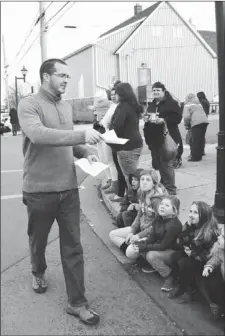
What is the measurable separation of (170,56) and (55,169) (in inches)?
1059

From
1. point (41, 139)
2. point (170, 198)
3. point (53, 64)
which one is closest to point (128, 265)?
point (170, 198)

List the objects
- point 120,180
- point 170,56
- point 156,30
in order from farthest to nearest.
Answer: point 170,56
point 156,30
point 120,180

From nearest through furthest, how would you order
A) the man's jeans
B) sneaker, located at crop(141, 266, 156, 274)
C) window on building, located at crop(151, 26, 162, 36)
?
sneaker, located at crop(141, 266, 156, 274) < the man's jeans < window on building, located at crop(151, 26, 162, 36)

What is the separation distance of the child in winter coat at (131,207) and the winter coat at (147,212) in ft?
1.49

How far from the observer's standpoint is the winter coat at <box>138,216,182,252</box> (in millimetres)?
3398

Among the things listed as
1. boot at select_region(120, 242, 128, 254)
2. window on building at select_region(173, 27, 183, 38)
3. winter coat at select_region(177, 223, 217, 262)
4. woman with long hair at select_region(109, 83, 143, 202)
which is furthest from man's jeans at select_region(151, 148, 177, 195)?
window on building at select_region(173, 27, 183, 38)

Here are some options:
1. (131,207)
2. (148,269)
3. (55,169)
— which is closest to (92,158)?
(55,169)

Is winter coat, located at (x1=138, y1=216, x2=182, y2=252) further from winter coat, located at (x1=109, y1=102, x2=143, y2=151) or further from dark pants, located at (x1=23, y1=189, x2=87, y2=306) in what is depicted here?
winter coat, located at (x1=109, y1=102, x2=143, y2=151)

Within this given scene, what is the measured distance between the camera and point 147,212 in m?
3.81

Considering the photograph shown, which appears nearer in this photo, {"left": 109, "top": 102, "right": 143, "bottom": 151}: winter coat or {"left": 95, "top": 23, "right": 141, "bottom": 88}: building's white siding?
{"left": 109, "top": 102, "right": 143, "bottom": 151}: winter coat

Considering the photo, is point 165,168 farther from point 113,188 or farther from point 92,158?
point 92,158

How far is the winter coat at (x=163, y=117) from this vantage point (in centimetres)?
511

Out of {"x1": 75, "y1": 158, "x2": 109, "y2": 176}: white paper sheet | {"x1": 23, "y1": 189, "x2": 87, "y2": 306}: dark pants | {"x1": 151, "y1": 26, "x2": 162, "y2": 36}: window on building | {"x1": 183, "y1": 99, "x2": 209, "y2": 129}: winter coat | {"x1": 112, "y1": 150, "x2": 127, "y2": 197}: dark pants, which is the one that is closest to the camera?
{"x1": 75, "y1": 158, "x2": 109, "y2": 176}: white paper sheet

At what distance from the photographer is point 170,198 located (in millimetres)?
3557
